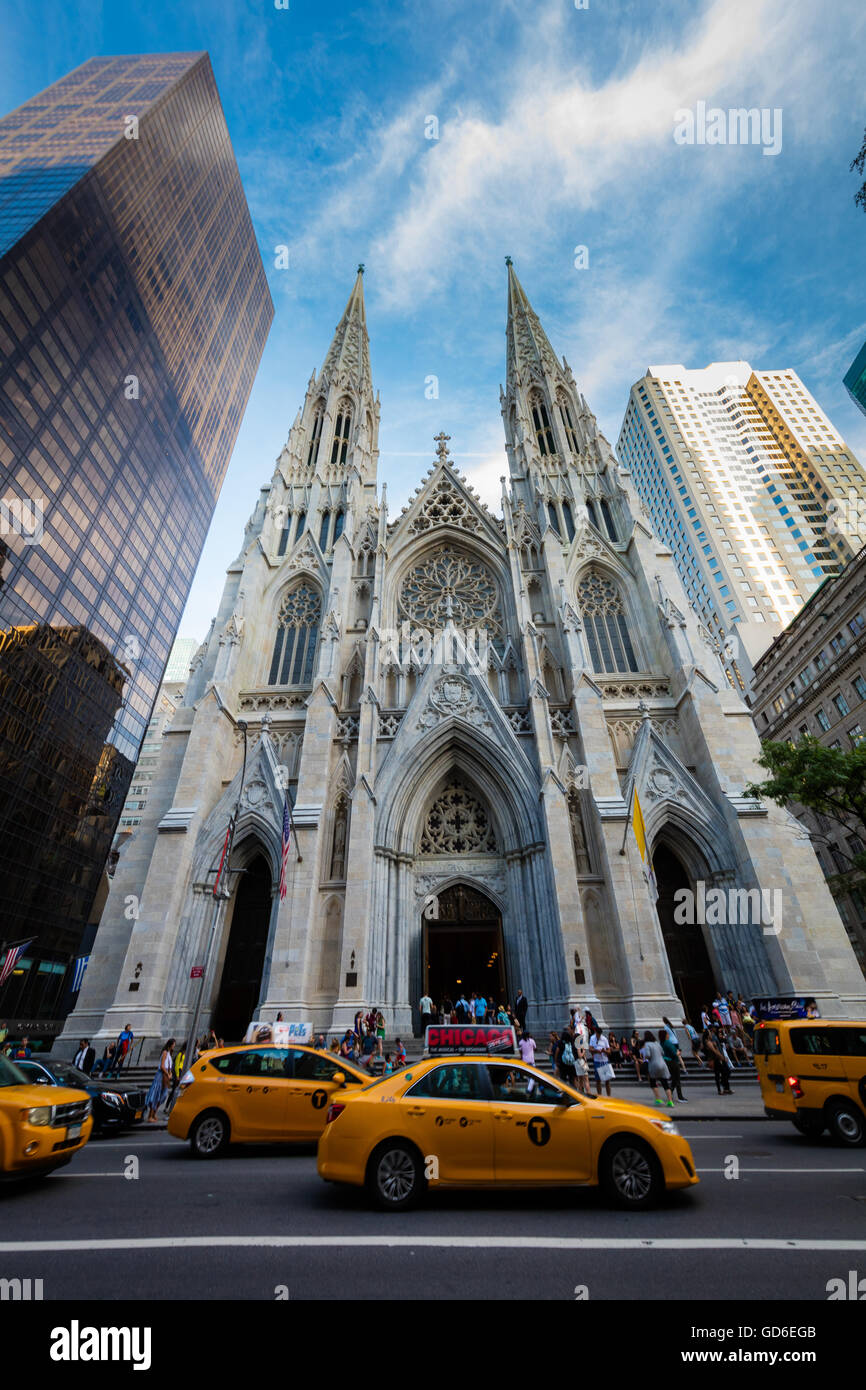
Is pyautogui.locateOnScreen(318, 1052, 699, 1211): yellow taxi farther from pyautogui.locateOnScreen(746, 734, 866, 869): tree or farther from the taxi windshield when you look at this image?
pyautogui.locateOnScreen(746, 734, 866, 869): tree

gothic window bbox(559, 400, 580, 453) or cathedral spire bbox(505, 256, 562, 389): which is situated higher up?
cathedral spire bbox(505, 256, 562, 389)

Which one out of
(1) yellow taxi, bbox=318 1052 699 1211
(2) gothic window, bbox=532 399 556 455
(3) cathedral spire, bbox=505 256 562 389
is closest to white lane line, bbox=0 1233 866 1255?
(1) yellow taxi, bbox=318 1052 699 1211

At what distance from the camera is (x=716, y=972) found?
19.2m

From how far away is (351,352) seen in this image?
4069 cm

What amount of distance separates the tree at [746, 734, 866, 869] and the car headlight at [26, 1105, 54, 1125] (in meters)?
16.4

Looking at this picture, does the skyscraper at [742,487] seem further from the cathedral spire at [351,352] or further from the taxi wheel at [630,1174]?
the taxi wheel at [630,1174]

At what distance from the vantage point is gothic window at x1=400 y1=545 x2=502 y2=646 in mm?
27516

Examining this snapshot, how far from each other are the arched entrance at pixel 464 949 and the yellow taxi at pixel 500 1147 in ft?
53.0

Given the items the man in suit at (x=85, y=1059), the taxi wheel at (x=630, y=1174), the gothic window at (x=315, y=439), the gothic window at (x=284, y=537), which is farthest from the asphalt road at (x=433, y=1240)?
the gothic window at (x=315, y=439)

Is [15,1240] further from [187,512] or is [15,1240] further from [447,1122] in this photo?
[187,512]

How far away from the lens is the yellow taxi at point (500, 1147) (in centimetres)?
538
